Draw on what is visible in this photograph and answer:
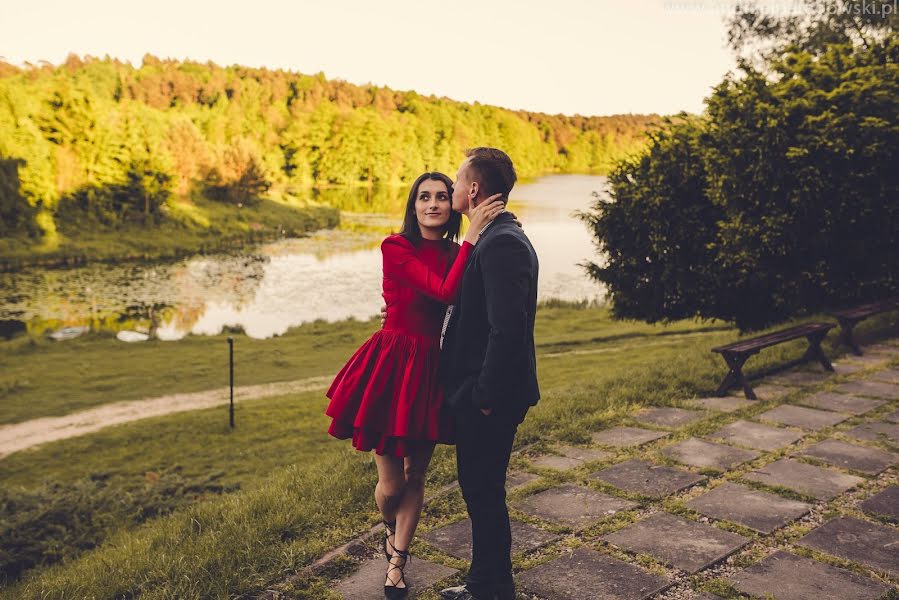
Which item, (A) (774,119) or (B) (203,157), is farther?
(B) (203,157)

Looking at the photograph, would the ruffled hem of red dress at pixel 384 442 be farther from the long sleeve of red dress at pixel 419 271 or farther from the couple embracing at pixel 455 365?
the long sleeve of red dress at pixel 419 271

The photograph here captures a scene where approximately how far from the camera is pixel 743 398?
6.50m

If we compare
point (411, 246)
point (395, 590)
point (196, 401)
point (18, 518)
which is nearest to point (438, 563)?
point (395, 590)

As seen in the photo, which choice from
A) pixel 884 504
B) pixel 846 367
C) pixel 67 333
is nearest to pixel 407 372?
pixel 884 504

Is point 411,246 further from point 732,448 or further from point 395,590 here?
point 732,448

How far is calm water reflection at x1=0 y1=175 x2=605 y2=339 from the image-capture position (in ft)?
81.4

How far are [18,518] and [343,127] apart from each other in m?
88.9

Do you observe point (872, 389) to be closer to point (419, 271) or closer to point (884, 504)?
point (884, 504)

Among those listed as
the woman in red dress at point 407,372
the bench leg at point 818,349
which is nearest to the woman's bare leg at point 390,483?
the woman in red dress at point 407,372

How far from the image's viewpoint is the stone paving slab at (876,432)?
527cm

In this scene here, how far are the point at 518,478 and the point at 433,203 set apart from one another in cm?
229

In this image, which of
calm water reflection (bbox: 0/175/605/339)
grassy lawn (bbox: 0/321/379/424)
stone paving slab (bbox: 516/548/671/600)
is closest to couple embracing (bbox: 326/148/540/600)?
stone paving slab (bbox: 516/548/671/600)

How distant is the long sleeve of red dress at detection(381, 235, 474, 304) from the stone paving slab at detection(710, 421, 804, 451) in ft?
10.7

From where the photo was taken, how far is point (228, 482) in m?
8.62
